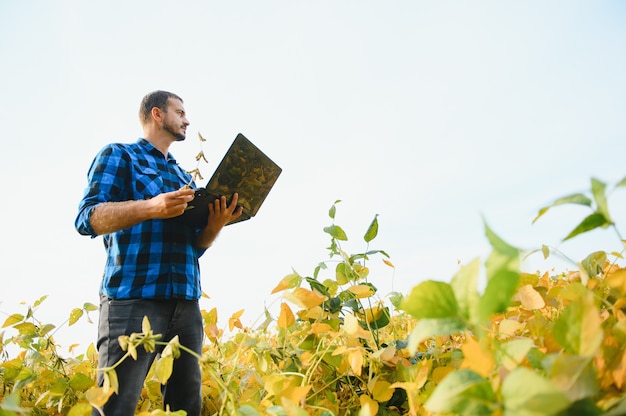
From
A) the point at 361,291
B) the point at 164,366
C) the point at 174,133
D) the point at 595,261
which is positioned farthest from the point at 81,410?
the point at 174,133

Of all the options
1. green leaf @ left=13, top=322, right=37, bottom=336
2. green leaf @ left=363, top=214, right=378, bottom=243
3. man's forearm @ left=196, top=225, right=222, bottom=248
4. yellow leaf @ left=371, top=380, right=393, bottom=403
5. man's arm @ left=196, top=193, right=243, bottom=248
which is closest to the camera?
yellow leaf @ left=371, top=380, right=393, bottom=403

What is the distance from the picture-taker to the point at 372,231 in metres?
0.77

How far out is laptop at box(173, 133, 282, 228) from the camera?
1403 mm

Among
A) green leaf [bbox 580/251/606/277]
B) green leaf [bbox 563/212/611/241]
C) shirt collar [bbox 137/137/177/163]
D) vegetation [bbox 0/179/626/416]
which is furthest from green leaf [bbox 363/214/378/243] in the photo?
shirt collar [bbox 137/137/177/163]

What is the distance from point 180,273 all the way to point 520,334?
1.31 metres

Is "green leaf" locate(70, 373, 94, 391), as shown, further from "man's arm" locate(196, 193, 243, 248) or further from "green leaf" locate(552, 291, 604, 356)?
"green leaf" locate(552, 291, 604, 356)

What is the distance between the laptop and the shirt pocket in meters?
0.17

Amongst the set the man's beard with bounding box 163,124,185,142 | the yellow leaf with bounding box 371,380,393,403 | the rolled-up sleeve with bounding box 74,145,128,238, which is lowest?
the yellow leaf with bounding box 371,380,393,403

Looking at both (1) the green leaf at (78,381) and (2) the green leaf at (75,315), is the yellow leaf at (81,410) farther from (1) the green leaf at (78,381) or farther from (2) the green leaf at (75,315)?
(2) the green leaf at (75,315)

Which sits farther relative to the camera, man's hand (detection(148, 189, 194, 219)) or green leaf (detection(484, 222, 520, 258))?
man's hand (detection(148, 189, 194, 219))

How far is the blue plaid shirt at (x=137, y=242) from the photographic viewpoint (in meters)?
1.44

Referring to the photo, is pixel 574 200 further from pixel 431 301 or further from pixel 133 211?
pixel 133 211

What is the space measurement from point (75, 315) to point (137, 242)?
0.38m

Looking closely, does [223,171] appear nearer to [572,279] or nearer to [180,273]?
[180,273]
